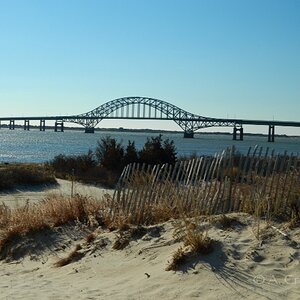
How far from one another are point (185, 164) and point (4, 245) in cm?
381

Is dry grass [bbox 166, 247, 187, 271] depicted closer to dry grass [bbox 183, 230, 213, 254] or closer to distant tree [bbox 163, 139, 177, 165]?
dry grass [bbox 183, 230, 213, 254]

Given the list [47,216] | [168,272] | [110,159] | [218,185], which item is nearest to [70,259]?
[168,272]

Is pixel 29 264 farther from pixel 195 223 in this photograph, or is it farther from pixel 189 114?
pixel 189 114

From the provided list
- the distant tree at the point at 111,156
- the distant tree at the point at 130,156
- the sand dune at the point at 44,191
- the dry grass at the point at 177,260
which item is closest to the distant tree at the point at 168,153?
the distant tree at the point at 130,156

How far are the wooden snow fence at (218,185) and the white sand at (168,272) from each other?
0.57 metres

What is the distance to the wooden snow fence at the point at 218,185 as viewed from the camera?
912 cm

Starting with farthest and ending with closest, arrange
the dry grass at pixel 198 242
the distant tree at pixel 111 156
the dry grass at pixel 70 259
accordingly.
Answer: the distant tree at pixel 111 156
the dry grass at pixel 70 259
the dry grass at pixel 198 242

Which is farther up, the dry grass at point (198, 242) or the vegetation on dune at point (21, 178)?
the dry grass at point (198, 242)

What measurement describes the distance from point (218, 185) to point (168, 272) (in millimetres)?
2879

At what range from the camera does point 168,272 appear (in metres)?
7.64

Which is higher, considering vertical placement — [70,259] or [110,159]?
[110,159]

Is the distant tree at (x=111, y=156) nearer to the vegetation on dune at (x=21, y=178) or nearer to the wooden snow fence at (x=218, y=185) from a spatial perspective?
the vegetation on dune at (x=21, y=178)

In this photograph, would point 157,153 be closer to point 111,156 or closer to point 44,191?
point 111,156

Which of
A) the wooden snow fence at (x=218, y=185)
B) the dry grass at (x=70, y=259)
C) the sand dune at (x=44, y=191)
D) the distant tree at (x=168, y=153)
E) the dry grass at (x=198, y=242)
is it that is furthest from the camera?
the distant tree at (x=168, y=153)
